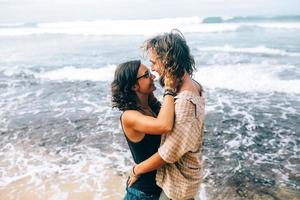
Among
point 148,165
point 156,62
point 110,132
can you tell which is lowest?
point 110,132

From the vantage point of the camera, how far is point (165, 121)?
7.92ft

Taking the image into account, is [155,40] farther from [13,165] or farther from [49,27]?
[49,27]

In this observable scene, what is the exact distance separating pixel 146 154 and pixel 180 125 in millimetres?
422

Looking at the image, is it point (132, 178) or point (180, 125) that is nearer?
point (180, 125)

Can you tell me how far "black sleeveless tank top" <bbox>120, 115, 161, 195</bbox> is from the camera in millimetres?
2682

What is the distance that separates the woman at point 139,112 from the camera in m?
2.53

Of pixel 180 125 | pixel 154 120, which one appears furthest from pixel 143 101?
pixel 180 125

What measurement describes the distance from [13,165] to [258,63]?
13.4m

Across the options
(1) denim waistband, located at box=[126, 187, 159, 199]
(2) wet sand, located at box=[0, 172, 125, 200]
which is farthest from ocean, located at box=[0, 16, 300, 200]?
(1) denim waistband, located at box=[126, 187, 159, 199]

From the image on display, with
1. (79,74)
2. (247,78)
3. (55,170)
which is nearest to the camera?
(55,170)

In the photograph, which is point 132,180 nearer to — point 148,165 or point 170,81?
point 148,165

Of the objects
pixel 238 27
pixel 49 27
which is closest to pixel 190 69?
pixel 238 27

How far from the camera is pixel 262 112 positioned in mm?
9430

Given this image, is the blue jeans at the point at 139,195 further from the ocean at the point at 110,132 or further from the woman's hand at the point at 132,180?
the ocean at the point at 110,132
